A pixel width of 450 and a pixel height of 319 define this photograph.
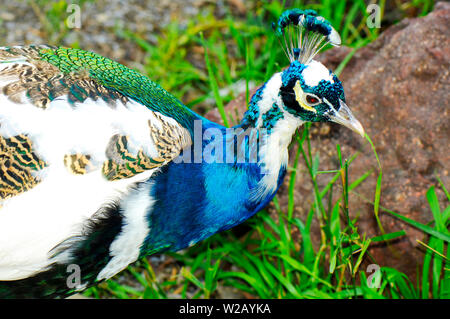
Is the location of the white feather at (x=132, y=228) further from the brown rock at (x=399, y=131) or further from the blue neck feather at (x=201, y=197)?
the brown rock at (x=399, y=131)

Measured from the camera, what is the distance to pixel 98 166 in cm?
171

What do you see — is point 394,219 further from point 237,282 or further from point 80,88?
point 80,88

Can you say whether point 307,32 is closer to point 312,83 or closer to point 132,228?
point 312,83

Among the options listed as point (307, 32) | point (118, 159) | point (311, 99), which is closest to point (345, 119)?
point (311, 99)

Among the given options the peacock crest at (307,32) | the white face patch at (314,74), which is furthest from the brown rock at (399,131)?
the white face patch at (314,74)

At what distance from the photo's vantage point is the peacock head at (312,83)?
1779 mm

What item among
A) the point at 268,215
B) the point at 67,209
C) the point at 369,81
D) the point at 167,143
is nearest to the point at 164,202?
the point at 167,143

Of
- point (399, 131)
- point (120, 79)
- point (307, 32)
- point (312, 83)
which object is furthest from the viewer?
point (399, 131)

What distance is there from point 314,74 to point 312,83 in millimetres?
31

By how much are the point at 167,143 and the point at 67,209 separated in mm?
Result: 396

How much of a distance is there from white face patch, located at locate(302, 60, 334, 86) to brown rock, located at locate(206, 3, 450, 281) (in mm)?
690

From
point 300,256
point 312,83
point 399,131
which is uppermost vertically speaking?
point 312,83

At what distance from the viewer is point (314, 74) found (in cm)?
177

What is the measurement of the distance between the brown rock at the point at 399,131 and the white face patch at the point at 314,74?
2.26 feet
